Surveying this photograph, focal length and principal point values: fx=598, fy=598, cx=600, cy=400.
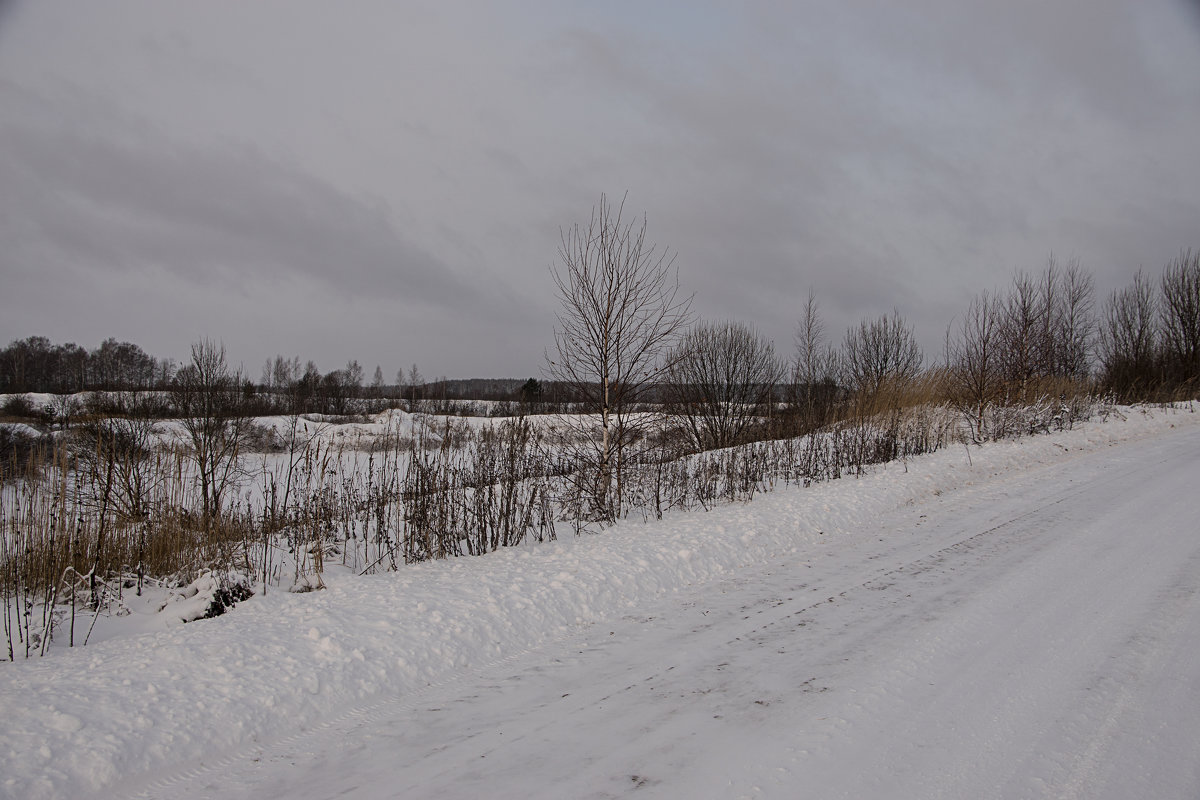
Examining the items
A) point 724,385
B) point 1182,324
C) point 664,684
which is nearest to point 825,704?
point 664,684

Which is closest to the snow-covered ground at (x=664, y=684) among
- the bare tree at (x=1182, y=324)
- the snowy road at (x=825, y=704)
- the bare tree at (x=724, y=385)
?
the snowy road at (x=825, y=704)

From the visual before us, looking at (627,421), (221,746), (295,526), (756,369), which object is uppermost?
(756,369)

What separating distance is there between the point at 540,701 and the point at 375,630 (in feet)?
5.28

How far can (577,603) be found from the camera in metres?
5.29

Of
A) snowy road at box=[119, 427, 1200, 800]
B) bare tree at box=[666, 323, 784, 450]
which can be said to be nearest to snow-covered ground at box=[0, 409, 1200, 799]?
snowy road at box=[119, 427, 1200, 800]

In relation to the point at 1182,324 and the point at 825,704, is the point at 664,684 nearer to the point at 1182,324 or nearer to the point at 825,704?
the point at 825,704

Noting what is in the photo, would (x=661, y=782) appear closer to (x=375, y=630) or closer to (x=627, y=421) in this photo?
(x=375, y=630)

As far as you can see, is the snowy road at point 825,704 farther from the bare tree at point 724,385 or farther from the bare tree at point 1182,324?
the bare tree at point 1182,324

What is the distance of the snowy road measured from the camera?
2789 millimetres

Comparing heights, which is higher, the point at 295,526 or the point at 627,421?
the point at 627,421

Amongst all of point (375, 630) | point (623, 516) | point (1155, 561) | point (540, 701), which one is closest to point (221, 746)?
point (375, 630)

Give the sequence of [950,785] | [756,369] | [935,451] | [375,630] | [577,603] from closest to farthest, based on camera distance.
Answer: [950,785]
[375,630]
[577,603]
[935,451]
[756,369]

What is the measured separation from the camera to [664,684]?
149 inches

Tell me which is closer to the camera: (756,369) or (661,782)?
(661,782)
